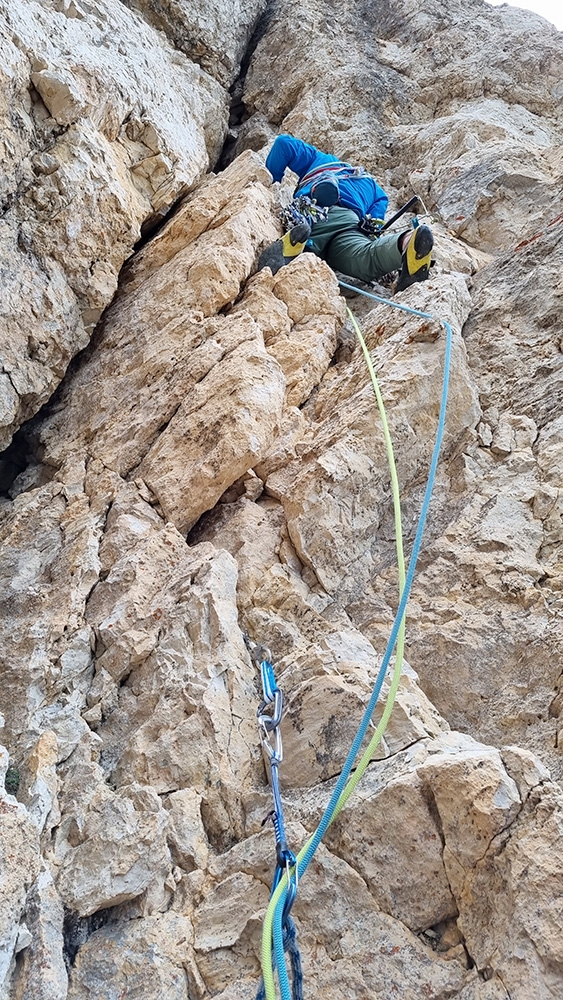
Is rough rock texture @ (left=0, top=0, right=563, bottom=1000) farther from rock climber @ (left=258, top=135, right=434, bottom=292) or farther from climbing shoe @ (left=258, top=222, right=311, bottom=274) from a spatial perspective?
rock climber @ (left=258, top=135, right=434, bottom=292)

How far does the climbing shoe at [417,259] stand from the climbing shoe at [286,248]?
81 cm

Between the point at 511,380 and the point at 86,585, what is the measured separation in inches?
112

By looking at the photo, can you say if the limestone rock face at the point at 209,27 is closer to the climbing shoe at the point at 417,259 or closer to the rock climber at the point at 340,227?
the rock climber at the point at 340,227

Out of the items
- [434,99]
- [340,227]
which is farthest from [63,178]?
[434,99]

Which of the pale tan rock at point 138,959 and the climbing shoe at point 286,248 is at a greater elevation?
the climbing shoe at point 286,248

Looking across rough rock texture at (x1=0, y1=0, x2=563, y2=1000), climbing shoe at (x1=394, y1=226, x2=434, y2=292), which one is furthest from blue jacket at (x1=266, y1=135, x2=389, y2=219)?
climbing shoe at (x1=394, y1=226, x2=434, y2=292)

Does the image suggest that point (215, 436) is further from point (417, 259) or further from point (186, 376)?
point (417, 259)

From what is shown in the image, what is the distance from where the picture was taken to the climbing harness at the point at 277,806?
2010 mm

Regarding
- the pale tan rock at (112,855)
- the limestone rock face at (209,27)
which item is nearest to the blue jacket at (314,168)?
the limestone rock face at (209,27)

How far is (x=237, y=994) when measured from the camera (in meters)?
2.06

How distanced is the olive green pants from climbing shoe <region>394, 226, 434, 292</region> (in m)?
0.16

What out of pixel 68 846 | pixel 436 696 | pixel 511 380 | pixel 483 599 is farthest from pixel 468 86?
pixel 68 846

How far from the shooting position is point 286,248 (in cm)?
528

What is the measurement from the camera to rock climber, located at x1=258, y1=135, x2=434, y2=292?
198 inches
